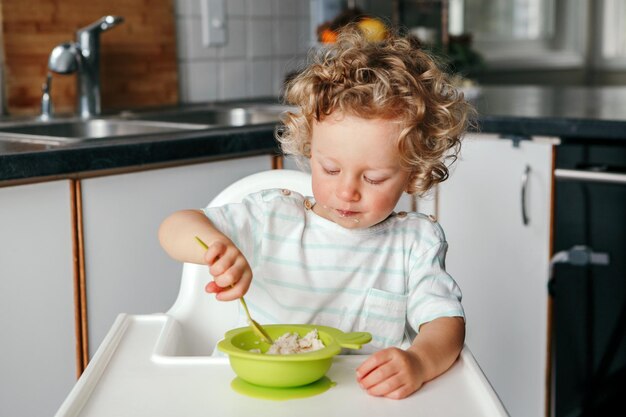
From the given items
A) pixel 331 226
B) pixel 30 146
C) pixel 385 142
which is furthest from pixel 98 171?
pixel 385 142

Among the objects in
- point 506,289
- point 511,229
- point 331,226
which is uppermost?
point 331,226

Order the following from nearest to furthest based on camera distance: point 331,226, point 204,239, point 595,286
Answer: point 204,239
point 331,226
point 595,286

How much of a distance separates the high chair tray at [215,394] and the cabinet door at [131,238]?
0.66 meters

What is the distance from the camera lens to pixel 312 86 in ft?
3.67

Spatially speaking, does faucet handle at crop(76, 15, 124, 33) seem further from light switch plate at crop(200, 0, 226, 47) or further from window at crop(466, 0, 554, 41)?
window at crop(466, 0, 554, 41)

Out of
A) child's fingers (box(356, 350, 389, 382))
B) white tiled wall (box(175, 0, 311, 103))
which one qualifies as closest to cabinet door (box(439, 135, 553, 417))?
white tiled wall (box(175, 0, 311, 103))

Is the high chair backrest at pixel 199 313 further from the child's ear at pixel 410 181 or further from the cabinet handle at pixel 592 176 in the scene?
the cabinet handle at pixel 592 176

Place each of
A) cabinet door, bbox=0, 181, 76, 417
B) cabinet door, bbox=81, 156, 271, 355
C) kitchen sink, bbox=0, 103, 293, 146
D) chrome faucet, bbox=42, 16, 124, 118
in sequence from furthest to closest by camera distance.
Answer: chrome faucet, bbox=42, 16, 124, 118 → kitchen sink, bbox=0, 103, 293, 146 → cabinet door, bbox=81, 156, 271, 355 → cabinet door, bbox=0, 181, 76, 417

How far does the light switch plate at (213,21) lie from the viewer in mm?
2643

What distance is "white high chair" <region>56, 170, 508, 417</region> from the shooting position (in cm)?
83

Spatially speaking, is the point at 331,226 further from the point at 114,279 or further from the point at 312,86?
the point at 114,279

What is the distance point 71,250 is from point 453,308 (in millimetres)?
826

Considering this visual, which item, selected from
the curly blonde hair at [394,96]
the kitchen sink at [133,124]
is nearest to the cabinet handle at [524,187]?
the kitchen sink at [133,124]

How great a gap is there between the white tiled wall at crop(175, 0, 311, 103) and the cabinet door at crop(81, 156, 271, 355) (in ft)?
2.87
